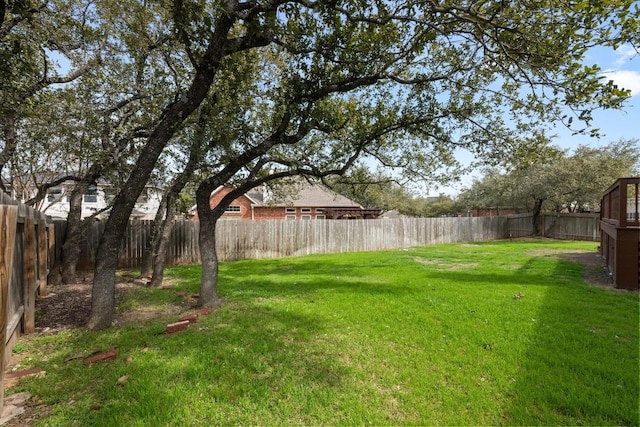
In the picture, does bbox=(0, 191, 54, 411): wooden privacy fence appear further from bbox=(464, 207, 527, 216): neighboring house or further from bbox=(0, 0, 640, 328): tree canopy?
bbox=(464, 207, 527, 216): neighboring house

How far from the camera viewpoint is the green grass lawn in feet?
9.04

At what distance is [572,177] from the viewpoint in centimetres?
1927

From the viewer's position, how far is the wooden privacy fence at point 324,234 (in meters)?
11.3

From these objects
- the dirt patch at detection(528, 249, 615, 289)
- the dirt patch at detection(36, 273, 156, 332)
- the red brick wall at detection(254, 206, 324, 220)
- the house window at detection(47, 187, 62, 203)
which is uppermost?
the house window at detection(47, 187, 62, 203)

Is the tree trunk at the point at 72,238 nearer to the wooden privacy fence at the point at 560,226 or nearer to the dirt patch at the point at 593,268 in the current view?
the dirt patch at the point at 593,268

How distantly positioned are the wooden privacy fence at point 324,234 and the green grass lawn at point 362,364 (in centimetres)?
527

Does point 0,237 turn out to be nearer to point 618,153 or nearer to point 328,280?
point 328,280

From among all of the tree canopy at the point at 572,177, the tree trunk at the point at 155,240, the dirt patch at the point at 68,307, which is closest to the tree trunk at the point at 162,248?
the tree trunk at the point at 155,240

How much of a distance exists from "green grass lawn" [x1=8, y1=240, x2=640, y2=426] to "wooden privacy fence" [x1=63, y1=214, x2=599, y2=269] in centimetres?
527

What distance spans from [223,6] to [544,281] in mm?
→ 8895

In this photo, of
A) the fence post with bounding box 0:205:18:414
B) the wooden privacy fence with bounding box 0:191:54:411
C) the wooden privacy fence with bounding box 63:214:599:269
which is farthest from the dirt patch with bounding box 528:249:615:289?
the wooden privacy fence with bounding box 0:191:54:411

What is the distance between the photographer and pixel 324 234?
15.4 metres

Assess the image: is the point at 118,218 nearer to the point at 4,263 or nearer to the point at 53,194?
the point at 4,263

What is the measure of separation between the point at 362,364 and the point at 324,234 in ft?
38.9
